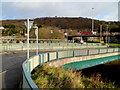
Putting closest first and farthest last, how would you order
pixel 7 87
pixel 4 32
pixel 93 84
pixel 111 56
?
1. pixel 7 87
2. pixel 93 84
3. pixel 111 56
4. pixel 4 32

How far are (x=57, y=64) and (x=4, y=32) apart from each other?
64.2m

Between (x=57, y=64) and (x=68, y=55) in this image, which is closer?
(x=57, y=64)

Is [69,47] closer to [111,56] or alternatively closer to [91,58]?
[111,56]

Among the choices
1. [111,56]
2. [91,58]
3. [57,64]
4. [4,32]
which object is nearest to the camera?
[57,64]

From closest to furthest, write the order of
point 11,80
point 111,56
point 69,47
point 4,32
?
1. point 11,80
2. point 111,56
3. point 69,47
4. point 4,32

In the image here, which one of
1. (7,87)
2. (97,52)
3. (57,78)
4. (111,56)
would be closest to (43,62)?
(57,78)

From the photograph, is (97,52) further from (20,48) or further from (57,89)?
(57,89)

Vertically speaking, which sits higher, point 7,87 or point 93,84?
point 7,87

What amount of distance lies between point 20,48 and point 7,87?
23.6m

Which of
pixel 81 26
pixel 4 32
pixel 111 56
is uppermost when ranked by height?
pixel 81 26

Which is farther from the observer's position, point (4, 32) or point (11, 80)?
point (4, 32)

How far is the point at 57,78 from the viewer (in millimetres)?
9859

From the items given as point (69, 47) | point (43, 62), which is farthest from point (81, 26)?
point (43, 62)

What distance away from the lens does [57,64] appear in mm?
15797
